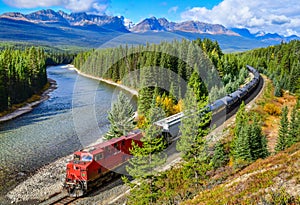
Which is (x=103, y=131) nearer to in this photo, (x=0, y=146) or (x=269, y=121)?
(x=0, y=146)

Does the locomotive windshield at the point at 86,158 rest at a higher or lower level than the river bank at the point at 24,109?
higher

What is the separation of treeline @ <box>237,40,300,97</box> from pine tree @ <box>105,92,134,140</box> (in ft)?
155

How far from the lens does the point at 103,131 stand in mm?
48312

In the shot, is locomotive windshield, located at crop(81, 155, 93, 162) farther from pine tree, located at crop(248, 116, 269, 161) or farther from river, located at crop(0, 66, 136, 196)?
pine tree, located at crop(248, 116, 269, 161)

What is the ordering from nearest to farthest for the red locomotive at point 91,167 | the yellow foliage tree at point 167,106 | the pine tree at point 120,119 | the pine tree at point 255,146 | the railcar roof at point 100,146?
the red locomotive at point 91,167 → the railcar roof at point 100,146 → the pine tree at point 255,146 → the pine tree at point 120,119 → the yellow foliage tree at point 167,106

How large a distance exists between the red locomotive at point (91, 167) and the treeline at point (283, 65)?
178ft

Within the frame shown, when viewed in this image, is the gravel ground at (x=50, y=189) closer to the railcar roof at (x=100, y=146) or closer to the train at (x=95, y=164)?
the train at (x=95, y=164)

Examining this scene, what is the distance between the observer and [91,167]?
982 inches

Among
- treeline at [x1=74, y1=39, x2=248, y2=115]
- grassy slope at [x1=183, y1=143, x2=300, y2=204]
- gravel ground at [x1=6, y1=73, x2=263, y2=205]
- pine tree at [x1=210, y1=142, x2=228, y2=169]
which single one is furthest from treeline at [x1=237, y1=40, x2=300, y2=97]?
grassy slope at [x1=183, y1=143, x2=300, y2=204]

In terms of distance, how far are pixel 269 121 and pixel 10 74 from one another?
5921cm

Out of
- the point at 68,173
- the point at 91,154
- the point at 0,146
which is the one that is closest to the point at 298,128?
the point at 91,154

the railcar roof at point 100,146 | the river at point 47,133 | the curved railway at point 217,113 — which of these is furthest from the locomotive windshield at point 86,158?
the river at point 47,133

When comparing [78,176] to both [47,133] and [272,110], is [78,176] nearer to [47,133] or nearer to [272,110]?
[47,133]

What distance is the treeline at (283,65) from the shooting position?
272 feet
